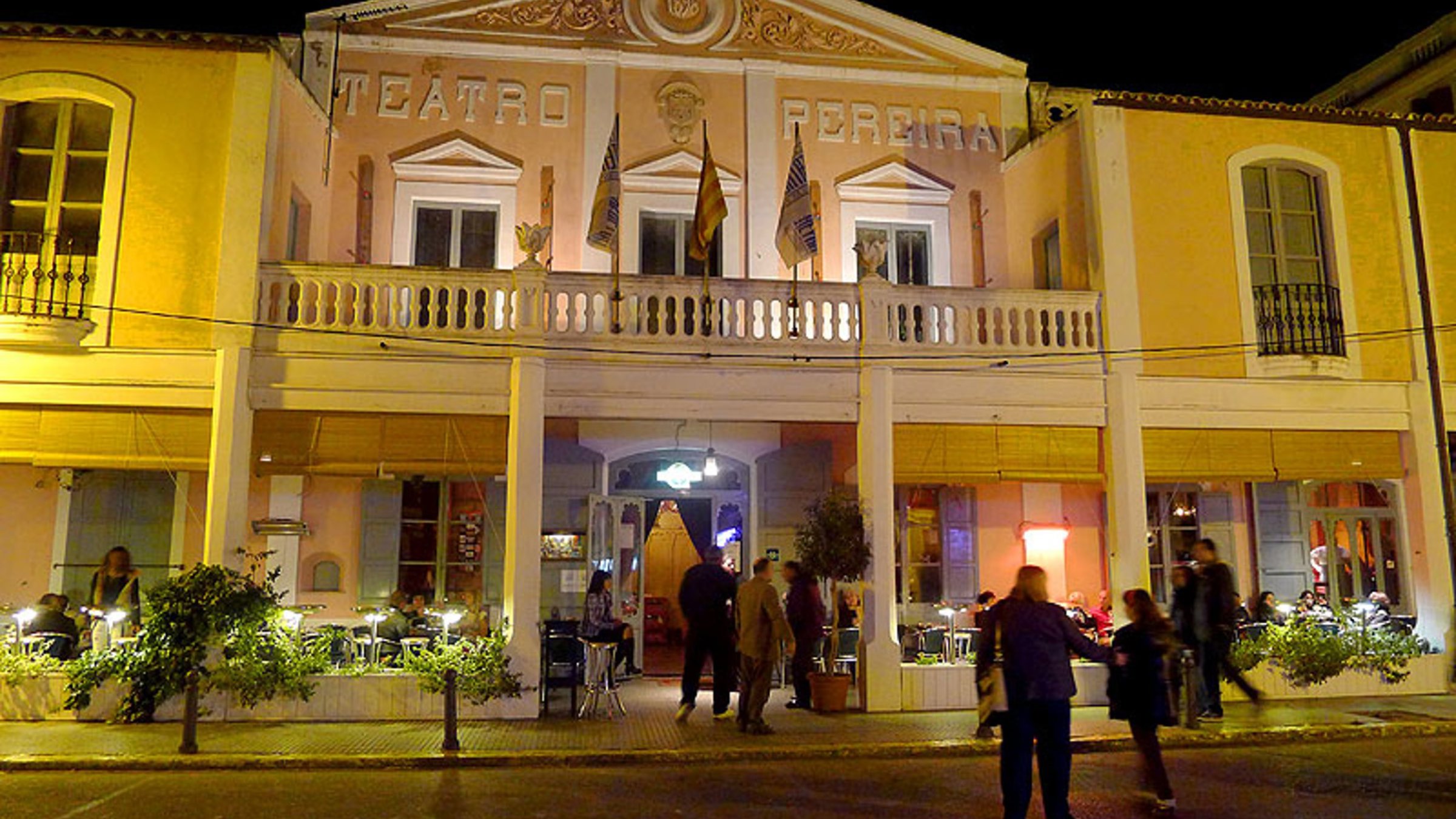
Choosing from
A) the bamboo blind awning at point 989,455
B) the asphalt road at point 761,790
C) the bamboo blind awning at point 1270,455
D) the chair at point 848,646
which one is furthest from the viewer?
the bamboo blind awning at point 1270,455

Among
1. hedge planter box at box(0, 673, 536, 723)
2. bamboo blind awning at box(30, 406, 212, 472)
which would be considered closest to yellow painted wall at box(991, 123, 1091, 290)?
hedge planter box at box(0, 673, 536, 723)

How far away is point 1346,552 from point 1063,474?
650 centimetres

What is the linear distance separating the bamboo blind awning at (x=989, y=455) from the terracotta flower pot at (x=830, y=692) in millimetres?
2548

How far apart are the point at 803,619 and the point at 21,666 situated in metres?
8.36

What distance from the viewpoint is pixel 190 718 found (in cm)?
966

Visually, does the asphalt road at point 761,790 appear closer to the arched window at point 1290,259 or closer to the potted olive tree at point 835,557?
the potted olive tree at point 835,557

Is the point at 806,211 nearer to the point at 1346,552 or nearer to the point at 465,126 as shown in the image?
the point at 465,126

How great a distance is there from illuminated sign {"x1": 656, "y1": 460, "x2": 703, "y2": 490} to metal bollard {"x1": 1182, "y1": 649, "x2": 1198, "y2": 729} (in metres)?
7.14

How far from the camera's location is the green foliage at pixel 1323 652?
12.8 m

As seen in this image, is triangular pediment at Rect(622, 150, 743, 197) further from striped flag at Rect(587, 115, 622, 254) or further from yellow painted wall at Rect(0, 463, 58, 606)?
yellow painted wall at Rect(0, 463, 58, 606)

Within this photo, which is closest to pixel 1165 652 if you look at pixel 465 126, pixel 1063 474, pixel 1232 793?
pixel 1232 793

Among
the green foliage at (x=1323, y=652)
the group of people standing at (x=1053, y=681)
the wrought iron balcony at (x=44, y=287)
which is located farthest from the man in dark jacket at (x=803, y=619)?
the wrought iron balcony at (x=44, y=287)

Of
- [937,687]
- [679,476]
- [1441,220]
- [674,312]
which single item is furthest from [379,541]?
[1441,220]

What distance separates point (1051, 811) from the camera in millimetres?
6727
